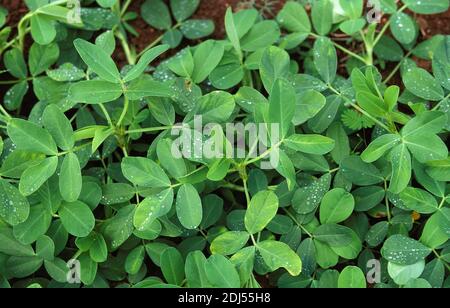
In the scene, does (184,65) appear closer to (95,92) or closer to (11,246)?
(95,92)

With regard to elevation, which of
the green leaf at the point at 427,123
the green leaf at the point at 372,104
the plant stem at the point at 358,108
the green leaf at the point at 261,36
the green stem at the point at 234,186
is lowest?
the green stem at the point at 234,186

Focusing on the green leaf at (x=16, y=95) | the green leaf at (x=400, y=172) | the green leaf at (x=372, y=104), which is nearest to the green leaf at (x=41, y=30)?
the green leaf at (x=16, y=95)

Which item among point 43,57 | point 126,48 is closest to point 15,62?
point 43,57

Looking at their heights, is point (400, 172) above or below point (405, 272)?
above

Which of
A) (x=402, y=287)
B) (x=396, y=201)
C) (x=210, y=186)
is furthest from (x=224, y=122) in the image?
(x=402, y=287)

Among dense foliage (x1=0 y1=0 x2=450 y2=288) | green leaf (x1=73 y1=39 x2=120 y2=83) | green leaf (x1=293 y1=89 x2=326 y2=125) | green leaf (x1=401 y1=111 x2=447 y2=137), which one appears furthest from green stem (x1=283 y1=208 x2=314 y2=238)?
green leaf (x1=73 y1=39 x2=120 y2=83)

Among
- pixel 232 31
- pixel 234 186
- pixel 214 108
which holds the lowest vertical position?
pixel 234 186

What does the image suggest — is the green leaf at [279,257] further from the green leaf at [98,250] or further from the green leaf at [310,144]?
the green leaf at [98,250]

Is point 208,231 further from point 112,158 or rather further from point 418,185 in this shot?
point 418,185
